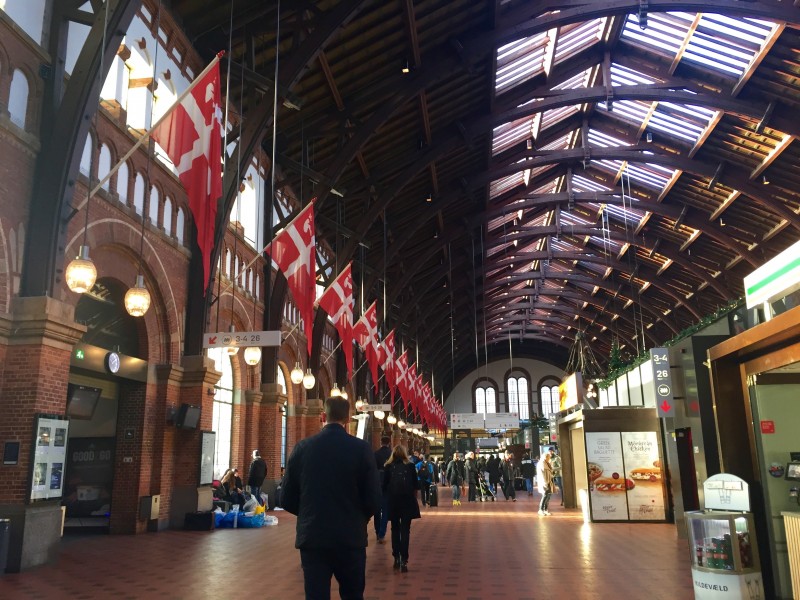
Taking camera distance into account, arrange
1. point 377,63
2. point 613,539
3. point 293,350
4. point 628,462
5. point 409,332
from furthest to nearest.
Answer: point 409,332, point 293,350, point 377,63, point 628,462, point 613,539

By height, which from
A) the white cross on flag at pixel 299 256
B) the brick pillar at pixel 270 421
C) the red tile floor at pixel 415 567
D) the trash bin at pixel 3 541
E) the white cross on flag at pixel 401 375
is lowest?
the red tile floor at pixel 415 567

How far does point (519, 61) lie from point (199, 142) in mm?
12041

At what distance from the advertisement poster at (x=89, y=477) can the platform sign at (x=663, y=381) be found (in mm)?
9050

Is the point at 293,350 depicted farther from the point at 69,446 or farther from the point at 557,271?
the point at 557,271

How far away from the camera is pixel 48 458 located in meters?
8.57

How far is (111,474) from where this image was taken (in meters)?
12.0

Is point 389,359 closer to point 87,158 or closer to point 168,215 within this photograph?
point 168,215

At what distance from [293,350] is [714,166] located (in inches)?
561

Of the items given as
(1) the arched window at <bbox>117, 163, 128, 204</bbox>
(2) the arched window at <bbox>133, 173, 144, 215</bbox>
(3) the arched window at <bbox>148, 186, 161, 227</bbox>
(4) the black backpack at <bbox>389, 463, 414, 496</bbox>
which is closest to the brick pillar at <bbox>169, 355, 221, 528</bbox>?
(3) the arched window at <bbox>148, 186, 161, 227</bbox>

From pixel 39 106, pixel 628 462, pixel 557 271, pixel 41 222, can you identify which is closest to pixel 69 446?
pixel 41 222

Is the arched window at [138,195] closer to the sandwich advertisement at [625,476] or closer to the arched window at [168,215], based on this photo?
the arched window at [168,215]

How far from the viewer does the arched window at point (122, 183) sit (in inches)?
422

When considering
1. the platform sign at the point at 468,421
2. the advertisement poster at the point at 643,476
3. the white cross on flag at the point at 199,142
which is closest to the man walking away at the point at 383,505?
the white cross on flag at the point at 199,142

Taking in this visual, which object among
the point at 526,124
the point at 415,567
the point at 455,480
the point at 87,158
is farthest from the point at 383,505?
the point at 526,124
